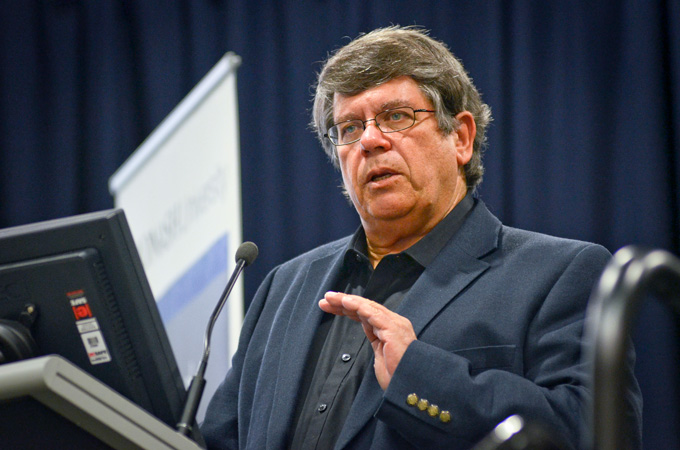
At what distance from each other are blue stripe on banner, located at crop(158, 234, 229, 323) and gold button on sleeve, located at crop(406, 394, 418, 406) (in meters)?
1.60

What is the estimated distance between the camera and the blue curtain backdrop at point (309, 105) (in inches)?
110

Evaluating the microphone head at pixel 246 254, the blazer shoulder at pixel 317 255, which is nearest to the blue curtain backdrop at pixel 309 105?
the blazer shoulder at pixel 317 255

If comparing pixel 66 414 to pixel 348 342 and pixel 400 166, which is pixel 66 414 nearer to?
pixel 348 342

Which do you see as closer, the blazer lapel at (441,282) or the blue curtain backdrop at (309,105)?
the blazer lapel at (441,282)

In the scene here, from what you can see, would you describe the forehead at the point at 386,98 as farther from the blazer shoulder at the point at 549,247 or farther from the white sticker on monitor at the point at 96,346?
the white sticker on monitor at the point at 96,346

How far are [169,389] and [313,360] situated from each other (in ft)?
1.63

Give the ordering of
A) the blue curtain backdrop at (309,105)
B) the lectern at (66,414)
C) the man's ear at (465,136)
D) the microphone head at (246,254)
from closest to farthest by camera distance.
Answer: the lectern at (66,414), the microphone head at (246,254), the man's ear at (465,136), the blue curtain backdrop at (309,105)

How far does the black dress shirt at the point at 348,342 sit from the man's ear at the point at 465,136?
130 millimetres

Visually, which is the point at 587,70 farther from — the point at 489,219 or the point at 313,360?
the point at 313,360

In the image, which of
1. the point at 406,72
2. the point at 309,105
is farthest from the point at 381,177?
the point at 309,105

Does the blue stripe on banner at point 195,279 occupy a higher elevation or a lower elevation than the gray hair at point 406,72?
lower

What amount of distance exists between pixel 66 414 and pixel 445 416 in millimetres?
651

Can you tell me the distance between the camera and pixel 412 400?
50.3 inches

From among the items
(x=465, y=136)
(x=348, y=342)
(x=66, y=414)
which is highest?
(x=465, y=136)
